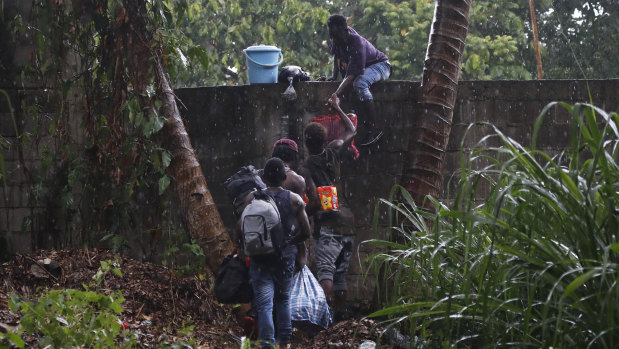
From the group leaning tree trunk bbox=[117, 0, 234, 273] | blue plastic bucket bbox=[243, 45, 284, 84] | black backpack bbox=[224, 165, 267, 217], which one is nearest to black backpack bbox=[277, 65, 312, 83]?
blue plastic bucket bbox=[243, 45, 284, 84]

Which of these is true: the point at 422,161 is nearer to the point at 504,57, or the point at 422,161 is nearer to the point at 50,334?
the point at 50,334

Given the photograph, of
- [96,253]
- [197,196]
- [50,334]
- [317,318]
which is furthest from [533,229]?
[96,253]

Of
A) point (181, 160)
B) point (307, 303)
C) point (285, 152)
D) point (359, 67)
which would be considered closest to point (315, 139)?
point (285, 152)

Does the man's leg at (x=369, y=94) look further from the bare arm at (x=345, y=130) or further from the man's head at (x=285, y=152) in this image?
the man's head at (x=285, y=152)

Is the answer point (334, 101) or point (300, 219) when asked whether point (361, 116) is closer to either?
point (334, 101)

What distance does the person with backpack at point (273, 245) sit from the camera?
5.59m

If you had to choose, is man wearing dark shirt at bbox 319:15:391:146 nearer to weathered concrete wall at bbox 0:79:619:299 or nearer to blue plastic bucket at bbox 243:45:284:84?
weathered concrete wall at bbox 0:79:619:299

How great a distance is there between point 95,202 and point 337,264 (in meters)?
2.16

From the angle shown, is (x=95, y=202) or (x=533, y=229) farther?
(x=95, y=202)

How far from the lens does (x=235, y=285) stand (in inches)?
231

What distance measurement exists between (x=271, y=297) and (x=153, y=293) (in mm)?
1391

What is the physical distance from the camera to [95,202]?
26.0 ft

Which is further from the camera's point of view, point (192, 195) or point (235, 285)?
point (192, 195)

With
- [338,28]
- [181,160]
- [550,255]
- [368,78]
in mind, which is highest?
[338,28]
